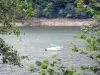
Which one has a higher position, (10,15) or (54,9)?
(10,15)

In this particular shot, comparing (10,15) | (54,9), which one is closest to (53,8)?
(54,9)

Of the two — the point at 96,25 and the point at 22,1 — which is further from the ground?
the point at 96,25

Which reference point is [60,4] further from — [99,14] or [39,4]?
[99,14]

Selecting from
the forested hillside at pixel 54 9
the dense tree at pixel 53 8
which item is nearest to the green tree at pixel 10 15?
the forested hillside at pixel 54 9

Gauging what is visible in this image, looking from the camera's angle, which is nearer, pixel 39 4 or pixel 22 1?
pixel 22 1

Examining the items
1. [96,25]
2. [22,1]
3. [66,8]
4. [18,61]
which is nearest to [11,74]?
[18,61]

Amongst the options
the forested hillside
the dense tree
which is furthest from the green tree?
the dense tree

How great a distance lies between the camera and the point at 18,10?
782cm

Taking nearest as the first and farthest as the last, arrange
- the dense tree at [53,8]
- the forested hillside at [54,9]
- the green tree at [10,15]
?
1. the green tree at [10,15]
2. the forested hillside at [54,9]
3. the dense tree at [53,8]

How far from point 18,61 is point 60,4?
75.2 m

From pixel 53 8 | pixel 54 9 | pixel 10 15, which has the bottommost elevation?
pixel 54 9

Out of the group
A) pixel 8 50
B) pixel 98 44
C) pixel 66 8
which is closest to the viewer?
pixel 98 44

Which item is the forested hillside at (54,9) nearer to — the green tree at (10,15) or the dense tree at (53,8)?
the dense tree at (53,8)

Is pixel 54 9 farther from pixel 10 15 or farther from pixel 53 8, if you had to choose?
pixel 10 15
